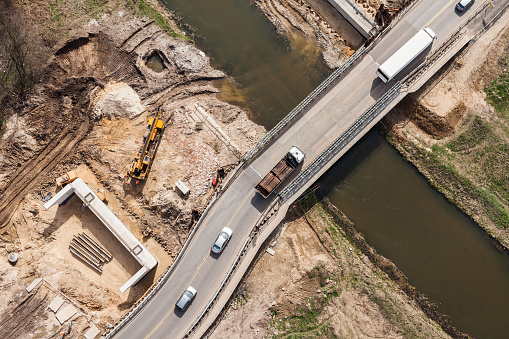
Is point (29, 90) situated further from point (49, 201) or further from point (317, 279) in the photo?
point (317, 279)

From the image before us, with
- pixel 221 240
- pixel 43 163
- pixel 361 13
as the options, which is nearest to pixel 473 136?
pixel 361 13

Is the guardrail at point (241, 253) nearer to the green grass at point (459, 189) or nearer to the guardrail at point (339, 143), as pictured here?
the guardrail at point (339, 143)

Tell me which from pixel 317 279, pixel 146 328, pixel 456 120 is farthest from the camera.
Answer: pixel 456 120

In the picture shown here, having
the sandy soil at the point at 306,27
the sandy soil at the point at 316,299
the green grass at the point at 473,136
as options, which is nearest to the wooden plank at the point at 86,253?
A: the sandy soil at the point at 316,299

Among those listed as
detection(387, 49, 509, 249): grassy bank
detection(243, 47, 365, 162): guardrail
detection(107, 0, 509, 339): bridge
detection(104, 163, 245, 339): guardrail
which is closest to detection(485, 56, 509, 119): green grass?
detection(387, 49, 509, 249): grassy bank

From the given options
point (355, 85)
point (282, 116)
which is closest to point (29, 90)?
point (282, 116)

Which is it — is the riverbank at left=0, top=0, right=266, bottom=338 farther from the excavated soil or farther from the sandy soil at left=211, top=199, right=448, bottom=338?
the excavated soil

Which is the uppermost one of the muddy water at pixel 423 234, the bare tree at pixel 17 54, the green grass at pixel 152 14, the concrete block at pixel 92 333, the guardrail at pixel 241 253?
the bare tree at pixel 17 54
